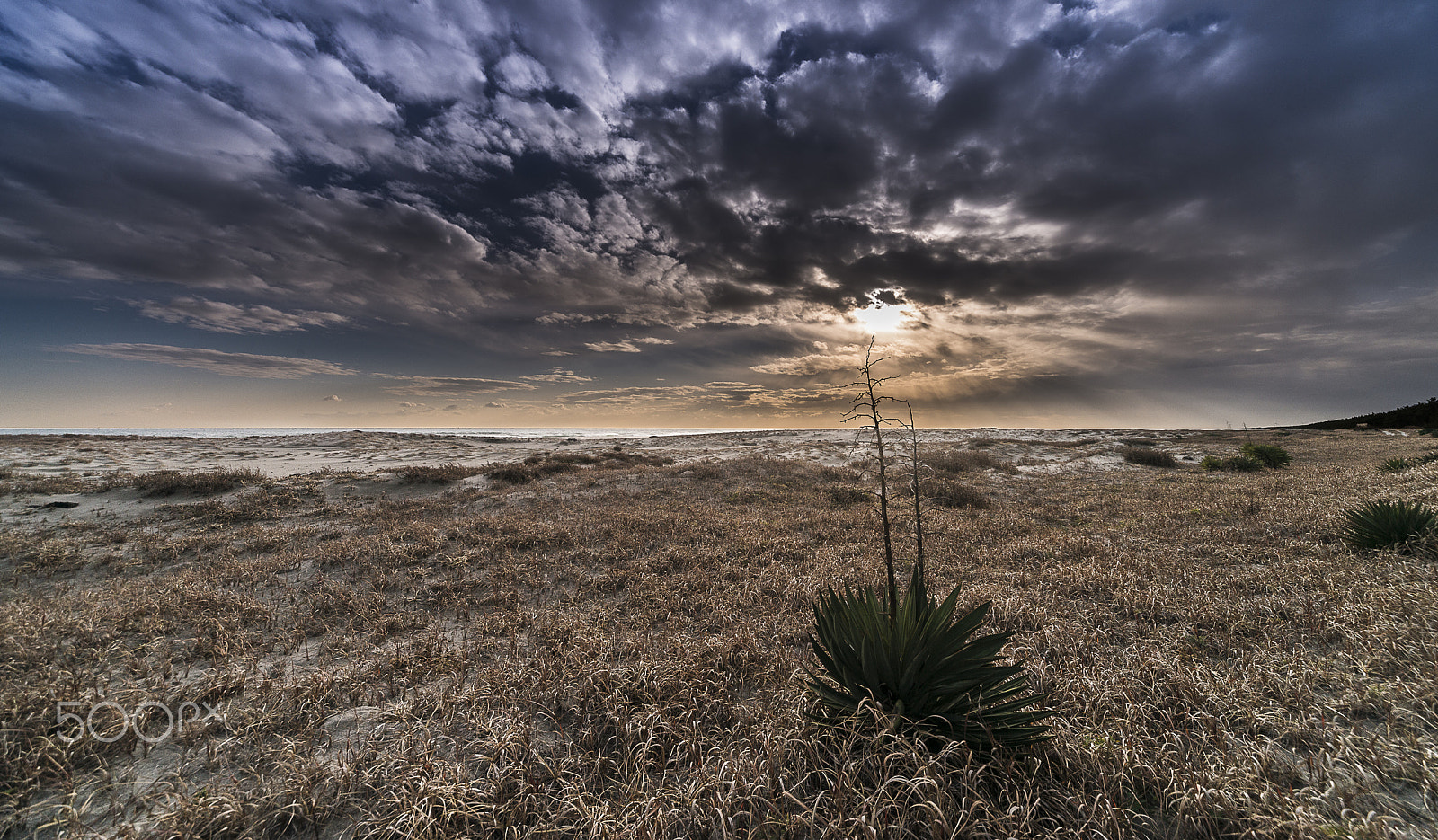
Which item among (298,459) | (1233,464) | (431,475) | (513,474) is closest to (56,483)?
(431,475)

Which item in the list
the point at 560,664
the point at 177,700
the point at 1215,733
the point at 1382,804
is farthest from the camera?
the point at 560,664

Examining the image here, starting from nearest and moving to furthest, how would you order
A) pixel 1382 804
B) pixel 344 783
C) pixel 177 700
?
pixel 1382 804 < pixel 344 783 < pixel 177 700

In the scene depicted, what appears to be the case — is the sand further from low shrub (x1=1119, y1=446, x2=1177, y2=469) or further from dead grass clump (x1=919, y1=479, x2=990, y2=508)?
dead grass clump (x1=919, y1=479, x2=990, y2=508)

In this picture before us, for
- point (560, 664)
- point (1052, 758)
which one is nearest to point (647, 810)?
point (560, 664)

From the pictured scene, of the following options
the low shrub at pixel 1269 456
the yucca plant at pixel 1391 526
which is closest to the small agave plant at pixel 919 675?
the yucca plant at pixel 1391 526

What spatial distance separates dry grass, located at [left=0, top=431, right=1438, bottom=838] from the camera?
2895 millimetres

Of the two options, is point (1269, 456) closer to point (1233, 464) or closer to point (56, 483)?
point (1233, 464)

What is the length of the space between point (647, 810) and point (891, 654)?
203 cm

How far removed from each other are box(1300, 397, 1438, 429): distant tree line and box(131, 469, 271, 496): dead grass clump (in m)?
81.9

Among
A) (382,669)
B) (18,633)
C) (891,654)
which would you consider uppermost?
(891,654)

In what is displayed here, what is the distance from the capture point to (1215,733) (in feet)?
11.3

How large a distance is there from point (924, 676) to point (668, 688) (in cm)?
230

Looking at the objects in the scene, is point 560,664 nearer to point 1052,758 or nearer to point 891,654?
point 891,654

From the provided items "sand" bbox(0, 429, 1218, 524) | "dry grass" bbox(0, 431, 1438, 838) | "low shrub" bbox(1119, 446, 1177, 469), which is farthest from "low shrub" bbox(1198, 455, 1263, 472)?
"dry grass" bbox(0, 431, 1438, 838)
